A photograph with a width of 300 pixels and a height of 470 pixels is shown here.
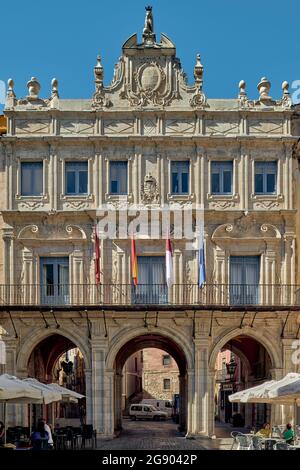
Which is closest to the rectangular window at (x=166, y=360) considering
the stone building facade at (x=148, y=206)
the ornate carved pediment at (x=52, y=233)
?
the stone building facade at (x=148, y=206)

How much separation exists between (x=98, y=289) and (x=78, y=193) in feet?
13.8

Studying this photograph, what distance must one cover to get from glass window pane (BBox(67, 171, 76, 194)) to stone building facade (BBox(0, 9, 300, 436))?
1.7 inches

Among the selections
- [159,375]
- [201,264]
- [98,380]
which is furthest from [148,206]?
[159,375]

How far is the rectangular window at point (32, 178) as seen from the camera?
43219 millimetres

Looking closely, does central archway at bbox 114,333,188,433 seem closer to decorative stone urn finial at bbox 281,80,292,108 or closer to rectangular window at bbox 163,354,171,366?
decorative stone urn finial at bbox 281,80,292,108

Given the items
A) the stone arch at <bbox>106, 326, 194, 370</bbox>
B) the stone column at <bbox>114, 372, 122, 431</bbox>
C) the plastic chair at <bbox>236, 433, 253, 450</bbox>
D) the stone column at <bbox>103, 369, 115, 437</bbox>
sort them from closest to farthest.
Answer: the plastic chair at <bbox>236, 433, 253, 450</bbox> → the stone column at <bbox>103, 369, 115, 437</bbox> → the stone arch at <bbox>106, 326, 194, 370</bbox> → the stone column at <bbox>114, 372, 122, 431</bbox>

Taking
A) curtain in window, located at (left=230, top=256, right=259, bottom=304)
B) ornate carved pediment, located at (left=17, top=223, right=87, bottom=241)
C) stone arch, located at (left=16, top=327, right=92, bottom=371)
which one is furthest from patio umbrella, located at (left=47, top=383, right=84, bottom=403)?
curtain in window, located at (left=230, top=256, right=259, bottom=304)

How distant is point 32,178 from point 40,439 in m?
17.2

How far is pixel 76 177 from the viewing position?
142 ft

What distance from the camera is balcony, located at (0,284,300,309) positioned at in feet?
138

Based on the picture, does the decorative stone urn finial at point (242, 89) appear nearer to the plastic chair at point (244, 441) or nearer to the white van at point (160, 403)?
the plastic chair at point (244, 441)

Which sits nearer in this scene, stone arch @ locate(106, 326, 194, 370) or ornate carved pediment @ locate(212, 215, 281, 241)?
stone arch @ locate(106, 326, 194, 370)

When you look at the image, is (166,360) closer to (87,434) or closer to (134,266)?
(134,266)

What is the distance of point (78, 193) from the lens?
43125 mm
